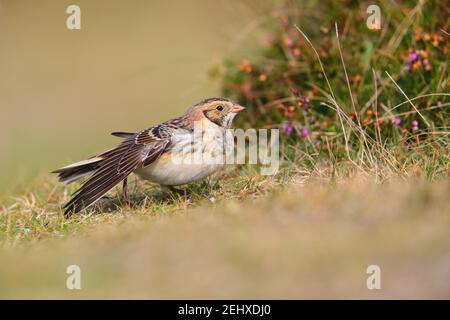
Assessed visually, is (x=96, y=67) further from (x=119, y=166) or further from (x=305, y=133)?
(x=119, y=166)

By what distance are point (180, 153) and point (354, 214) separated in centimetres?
214

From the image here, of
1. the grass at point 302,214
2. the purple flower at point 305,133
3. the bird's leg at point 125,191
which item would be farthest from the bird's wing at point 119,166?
the purple flower at point 305,133

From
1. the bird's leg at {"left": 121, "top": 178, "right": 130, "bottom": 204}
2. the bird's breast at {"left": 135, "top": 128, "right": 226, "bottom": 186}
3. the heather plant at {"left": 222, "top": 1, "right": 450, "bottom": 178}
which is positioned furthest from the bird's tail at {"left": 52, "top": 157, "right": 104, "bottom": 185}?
the heather plant at {"left": 222, "top": 1, "right": 450, "bottom": 178}

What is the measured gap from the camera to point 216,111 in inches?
290

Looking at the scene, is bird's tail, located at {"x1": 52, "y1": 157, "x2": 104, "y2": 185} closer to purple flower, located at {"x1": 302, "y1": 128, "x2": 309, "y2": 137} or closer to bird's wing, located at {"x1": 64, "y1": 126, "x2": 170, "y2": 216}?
bird's wing, located at {"x1": 64, "y1": 126, "x2": 170, "y2": 216}

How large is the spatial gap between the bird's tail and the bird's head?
1039 mm

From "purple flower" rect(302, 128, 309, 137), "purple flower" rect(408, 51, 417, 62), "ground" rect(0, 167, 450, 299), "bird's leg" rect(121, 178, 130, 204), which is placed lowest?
"ground" rect(0, 167, 450, 299)

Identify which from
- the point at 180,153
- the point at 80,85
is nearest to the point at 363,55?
the point at 180,153

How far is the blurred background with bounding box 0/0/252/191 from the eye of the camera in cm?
1368

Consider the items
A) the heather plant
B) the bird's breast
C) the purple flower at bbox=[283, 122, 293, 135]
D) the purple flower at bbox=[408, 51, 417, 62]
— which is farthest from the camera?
the purple flower at bbox=[283, 122, 293, 135]

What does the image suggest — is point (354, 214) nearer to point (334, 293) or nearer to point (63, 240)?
point (334, 293)

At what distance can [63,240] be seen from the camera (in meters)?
6.39

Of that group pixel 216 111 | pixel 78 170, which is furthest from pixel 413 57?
pixel 78 170

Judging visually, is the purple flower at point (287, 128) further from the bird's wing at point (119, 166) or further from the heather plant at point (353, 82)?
the bird's wing at point (119, 166)
